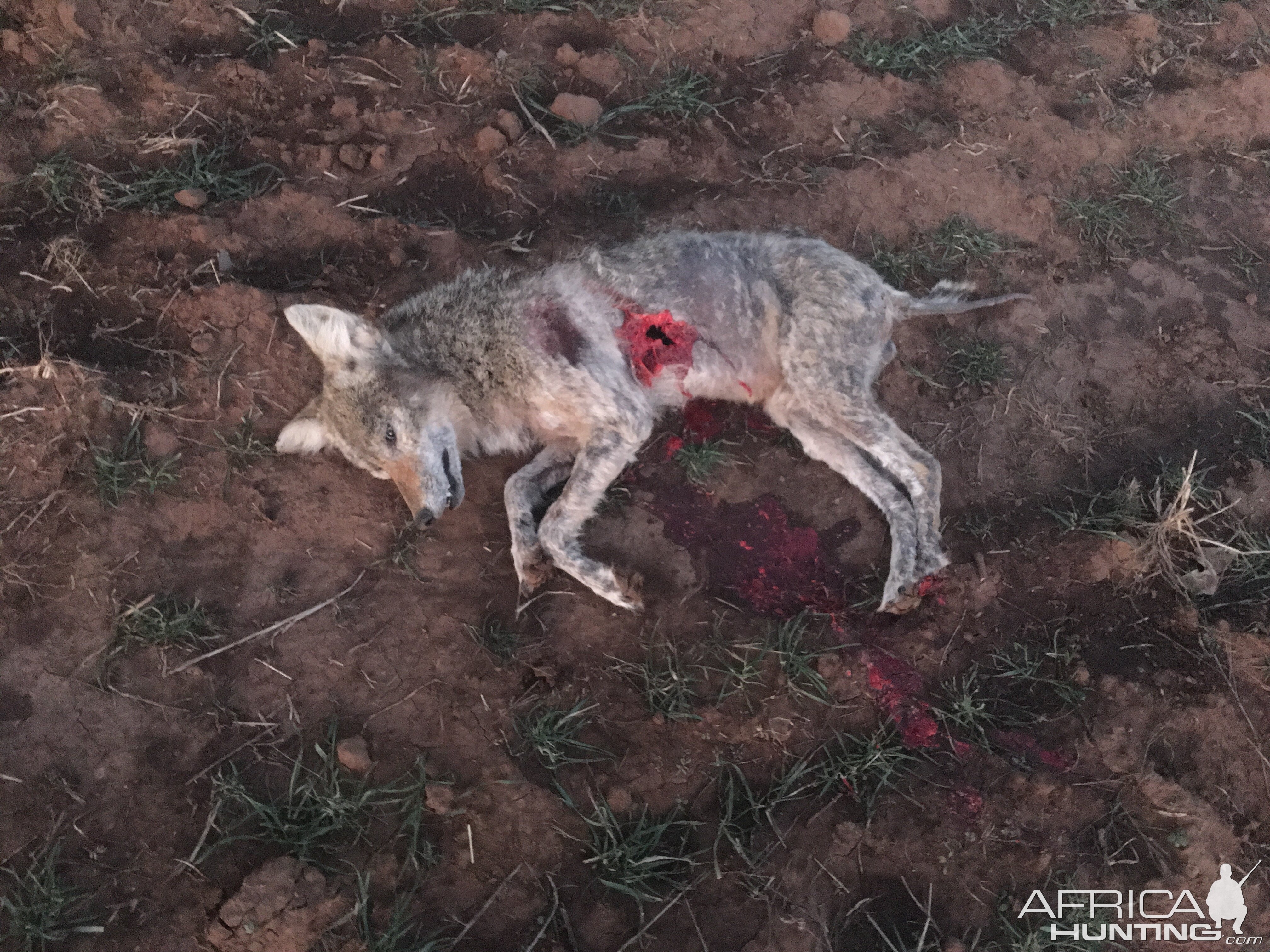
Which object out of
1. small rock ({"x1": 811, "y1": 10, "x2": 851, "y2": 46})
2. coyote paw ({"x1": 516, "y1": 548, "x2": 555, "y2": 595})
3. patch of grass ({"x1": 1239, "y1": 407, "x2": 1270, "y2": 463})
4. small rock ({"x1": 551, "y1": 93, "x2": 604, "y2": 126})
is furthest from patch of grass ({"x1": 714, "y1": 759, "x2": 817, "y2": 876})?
small rock ({"x1": 811, "y1": 10, "x2": 851, "y2": 46})

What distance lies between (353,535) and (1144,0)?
6.69 meters

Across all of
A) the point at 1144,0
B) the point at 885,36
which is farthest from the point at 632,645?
the point at 1144,0

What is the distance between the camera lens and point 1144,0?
19.4 ft

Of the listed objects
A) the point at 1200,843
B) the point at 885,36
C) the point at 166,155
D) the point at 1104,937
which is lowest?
the point at 1104,937

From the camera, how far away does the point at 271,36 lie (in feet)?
16.7

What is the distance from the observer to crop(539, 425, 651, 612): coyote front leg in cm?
394

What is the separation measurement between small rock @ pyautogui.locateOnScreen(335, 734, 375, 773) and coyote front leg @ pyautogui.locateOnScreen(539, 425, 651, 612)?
1.22m

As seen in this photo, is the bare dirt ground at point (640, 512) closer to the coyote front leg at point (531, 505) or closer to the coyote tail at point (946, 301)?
the coyote front leg at point (531, 505)

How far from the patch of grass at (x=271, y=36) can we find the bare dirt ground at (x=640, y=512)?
4 centimetres

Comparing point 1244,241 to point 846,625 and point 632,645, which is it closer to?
point 846,625

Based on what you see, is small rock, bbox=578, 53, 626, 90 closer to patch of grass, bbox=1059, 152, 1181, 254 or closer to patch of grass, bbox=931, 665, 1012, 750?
patch of grass, bbox=1059, 152, 1181, 254

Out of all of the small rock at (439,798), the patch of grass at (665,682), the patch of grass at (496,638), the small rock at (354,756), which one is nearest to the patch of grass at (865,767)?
the patch of grass at (665,682)

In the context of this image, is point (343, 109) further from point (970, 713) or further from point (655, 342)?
point (970, 713)

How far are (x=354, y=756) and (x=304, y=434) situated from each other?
1629 millimetres
